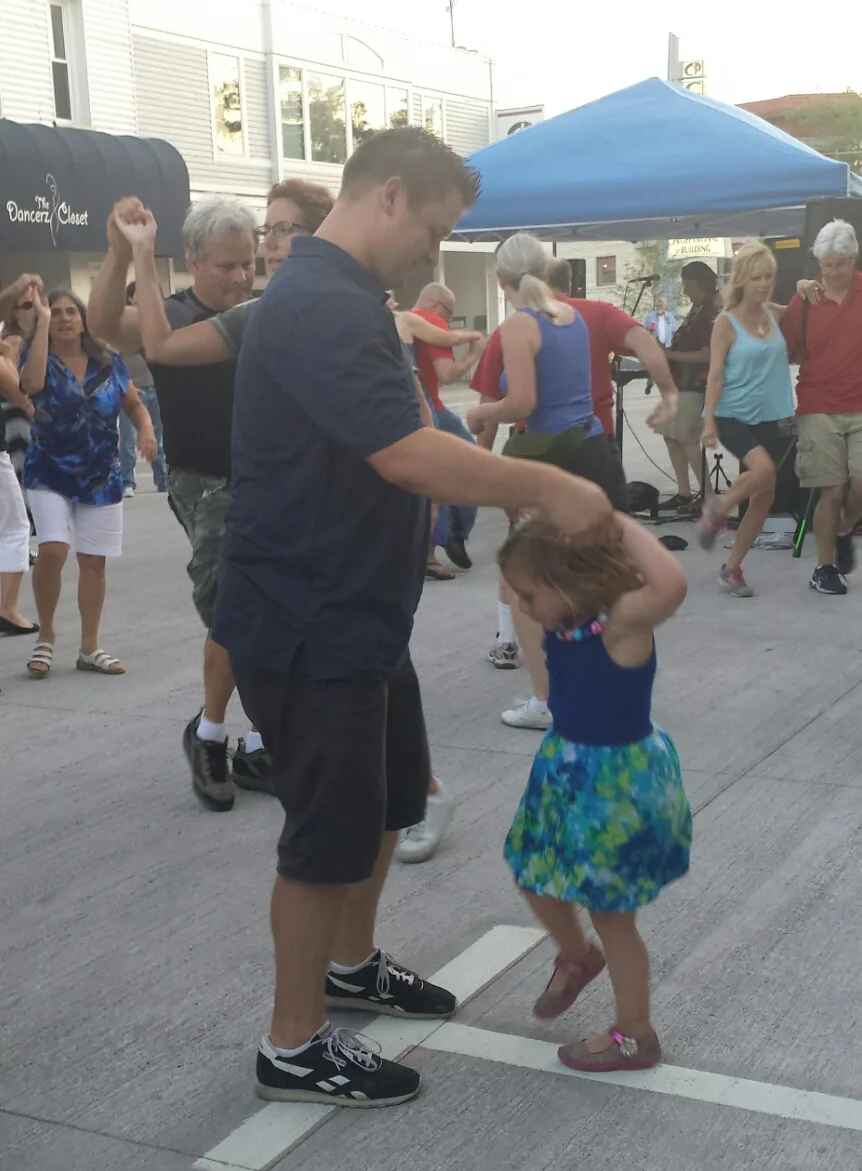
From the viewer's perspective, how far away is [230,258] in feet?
14.7

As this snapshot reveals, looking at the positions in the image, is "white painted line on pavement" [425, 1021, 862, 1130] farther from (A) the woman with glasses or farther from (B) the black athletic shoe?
(B) the black athletic shoe

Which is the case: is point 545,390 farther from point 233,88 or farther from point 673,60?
point 233,88

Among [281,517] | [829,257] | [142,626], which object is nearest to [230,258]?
[281,517]

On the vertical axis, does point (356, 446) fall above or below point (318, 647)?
above

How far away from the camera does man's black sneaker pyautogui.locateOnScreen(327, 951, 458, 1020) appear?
3.25 meters

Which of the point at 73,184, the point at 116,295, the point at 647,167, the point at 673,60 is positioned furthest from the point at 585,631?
the point at 673,60

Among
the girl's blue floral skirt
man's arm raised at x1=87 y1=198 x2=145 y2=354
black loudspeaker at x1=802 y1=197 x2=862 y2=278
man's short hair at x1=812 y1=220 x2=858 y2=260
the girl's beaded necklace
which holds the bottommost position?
the girl's blue floral skirt

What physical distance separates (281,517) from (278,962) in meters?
0.90

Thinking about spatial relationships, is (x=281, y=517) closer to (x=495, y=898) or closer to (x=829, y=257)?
(x=495, y=898)

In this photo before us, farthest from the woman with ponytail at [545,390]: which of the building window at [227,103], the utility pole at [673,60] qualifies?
the building window at [227,103]

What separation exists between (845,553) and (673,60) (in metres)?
20.4

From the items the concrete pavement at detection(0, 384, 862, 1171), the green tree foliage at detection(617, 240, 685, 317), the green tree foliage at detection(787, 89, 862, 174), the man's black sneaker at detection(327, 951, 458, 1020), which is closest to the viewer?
the concrete pavement at detection(0, 384, 862, 1171)

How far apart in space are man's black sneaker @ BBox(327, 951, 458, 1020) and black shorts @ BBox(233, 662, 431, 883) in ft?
1.73

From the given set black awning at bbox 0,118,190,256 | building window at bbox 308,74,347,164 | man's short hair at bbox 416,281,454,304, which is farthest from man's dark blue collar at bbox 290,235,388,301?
building window at bbox 308,74,347,164
